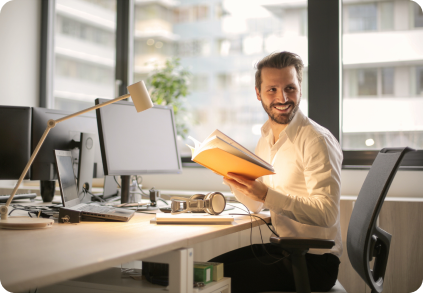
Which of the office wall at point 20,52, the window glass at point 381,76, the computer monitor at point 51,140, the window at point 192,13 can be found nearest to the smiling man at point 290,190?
the computer monitor at point 51,140

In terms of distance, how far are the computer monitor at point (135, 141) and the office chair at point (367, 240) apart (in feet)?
2.80

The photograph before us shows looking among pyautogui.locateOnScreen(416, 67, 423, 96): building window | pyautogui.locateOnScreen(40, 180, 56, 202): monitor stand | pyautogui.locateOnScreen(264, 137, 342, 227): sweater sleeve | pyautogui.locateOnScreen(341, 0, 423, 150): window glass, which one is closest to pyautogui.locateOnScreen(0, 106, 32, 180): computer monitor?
pyautogui.locateOnScreen(40, 180, 56, 202): monitor stand

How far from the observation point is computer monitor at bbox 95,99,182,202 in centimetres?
177

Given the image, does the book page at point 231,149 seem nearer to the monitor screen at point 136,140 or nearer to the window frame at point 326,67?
the monitor screen at point 136,140

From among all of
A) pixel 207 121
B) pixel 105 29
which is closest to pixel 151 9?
pixel 105 29

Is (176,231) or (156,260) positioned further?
(176,231)

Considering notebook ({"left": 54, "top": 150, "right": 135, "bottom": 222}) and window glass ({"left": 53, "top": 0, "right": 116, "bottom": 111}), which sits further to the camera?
window glass ({"left": 53, "top": 0, "right": 116, "bottom": 111})

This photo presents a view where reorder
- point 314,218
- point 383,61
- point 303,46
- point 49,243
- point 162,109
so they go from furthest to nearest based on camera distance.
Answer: point 303,46
point 383,61
point 162,109
point 314,218
point 49,243

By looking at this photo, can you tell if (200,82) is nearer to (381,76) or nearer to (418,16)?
(381,76)

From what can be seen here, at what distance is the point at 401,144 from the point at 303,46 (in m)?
0.94

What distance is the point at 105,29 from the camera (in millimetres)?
3559

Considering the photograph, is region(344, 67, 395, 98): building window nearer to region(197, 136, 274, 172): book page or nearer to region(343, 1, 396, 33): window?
region(343, 1, 396, 33): window

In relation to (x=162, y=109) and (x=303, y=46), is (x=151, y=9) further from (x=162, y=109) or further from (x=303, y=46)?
(x=162, y=109)

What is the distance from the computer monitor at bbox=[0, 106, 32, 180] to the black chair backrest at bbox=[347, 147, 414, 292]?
1.62 meters
